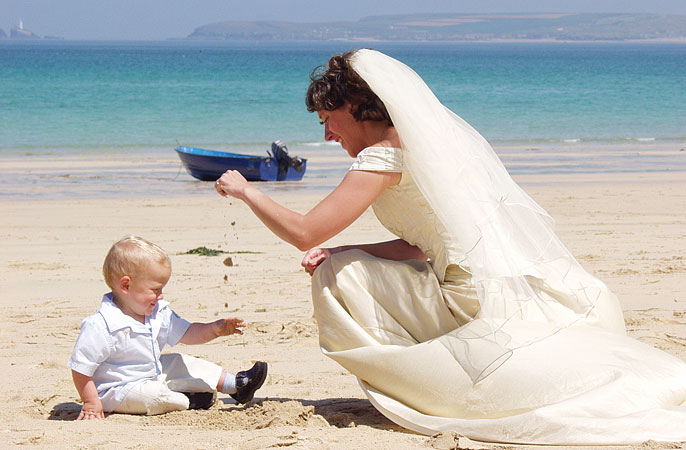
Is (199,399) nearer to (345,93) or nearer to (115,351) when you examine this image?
(115,351)

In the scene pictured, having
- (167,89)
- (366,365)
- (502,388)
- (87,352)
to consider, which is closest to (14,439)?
(87,352)

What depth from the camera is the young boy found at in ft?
11.3

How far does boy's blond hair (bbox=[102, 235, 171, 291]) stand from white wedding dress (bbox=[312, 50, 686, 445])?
73 cm

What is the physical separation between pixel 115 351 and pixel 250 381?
60 cm

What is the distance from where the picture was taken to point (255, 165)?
49.0ft

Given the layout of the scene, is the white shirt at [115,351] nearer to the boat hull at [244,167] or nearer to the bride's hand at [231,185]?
the bride's hand at [231,185]

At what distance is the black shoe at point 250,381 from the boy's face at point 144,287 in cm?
52

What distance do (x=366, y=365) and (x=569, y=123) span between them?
25.4 metres

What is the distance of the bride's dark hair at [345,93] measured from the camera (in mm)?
3361

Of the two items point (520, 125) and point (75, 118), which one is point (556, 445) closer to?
point (520, 125)

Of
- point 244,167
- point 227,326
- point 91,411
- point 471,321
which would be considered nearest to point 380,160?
point 471,321

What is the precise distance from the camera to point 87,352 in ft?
11.2

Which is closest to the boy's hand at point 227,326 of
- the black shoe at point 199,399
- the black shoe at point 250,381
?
the black shoe at point 250,381

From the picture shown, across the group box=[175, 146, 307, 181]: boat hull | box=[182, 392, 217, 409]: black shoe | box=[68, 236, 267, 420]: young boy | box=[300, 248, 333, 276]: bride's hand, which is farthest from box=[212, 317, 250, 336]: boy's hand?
box=[175, 146, 307, 181]: boat hull
